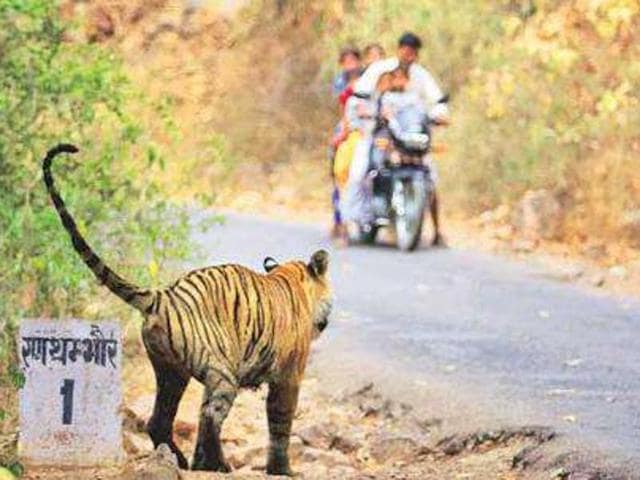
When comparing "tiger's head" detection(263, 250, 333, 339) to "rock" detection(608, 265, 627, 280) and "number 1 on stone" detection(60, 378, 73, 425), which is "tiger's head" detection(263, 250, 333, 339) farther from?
"rock" detection(608, 265, 627, 280)

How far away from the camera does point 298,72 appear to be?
31.5 metres

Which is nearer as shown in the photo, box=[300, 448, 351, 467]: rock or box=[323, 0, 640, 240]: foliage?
box=[300, 448, 351, 467]: rock

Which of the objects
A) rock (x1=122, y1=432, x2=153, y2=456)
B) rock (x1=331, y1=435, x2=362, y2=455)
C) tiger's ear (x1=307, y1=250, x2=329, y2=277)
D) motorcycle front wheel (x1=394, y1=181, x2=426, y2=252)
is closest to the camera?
tiger's ear (x1=307, y1=250, x2=329, y2=277)

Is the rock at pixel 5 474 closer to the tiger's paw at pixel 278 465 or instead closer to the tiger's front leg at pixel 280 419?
the tiger's front leg at pixel 280 419

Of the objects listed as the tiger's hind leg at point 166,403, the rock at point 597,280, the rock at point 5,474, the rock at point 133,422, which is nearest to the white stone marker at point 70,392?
the tiger's hind leg at point 166,403

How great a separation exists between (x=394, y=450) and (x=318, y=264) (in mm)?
1613

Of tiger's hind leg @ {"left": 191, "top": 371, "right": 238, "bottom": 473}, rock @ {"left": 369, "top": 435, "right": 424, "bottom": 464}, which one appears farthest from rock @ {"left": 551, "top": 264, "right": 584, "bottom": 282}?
tiger's hind leg @ {"left": 191, "top": 371, "right": 238, "bottom": 473}

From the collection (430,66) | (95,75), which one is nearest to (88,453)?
(95,75)

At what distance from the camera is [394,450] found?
1005 centimetres

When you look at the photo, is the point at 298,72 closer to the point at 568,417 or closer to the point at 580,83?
the point at 580,83

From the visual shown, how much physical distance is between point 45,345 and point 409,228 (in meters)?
10.6

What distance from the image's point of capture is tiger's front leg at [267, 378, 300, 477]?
8.55m

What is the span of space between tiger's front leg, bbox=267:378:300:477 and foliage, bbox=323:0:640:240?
1034 centimetres

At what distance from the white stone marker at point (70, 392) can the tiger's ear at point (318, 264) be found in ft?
3.13
